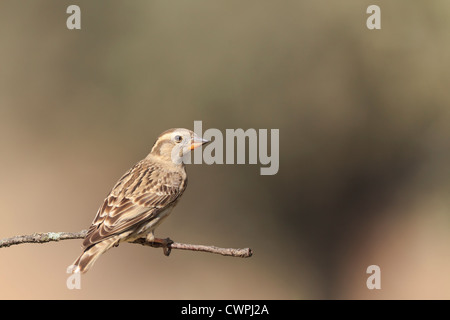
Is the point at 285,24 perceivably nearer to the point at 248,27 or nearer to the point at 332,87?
the point at 248,27

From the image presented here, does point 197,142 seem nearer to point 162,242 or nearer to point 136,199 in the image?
point 162,242

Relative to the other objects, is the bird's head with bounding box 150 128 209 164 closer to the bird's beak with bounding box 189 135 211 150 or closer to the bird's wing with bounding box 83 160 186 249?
the bird's beak with bounding box 189 135 211 150

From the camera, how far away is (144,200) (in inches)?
201

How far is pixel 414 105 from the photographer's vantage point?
1349 centimetres

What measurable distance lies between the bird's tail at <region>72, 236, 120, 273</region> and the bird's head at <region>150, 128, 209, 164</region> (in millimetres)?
789

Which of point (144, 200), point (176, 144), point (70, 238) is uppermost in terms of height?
point (176, 144)

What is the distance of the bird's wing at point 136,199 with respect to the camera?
184 inches

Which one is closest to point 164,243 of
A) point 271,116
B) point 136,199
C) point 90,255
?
point 90,255

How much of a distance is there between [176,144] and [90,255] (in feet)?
3.28

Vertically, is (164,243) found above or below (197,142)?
below

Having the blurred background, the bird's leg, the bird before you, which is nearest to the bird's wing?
the bird

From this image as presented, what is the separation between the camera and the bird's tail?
4.32 meters

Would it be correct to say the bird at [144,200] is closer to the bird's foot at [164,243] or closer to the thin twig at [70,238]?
the bird's foot at [164,243]

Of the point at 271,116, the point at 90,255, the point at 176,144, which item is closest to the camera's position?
the point at 90,255
